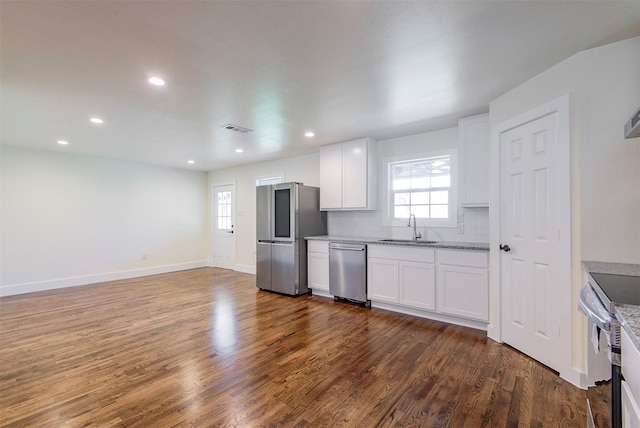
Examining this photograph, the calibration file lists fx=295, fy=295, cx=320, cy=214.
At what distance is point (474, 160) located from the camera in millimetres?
3389

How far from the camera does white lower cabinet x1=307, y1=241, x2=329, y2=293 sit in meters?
4.56

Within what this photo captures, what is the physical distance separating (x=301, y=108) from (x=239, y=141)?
1.72m

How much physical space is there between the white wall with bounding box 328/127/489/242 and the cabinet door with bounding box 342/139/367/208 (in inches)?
12.5

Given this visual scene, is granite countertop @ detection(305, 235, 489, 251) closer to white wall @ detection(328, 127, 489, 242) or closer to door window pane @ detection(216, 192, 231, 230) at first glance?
white wall @ detection(328, 127, 489, 242)

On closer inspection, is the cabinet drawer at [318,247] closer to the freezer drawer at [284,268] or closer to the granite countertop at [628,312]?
the freezer drawer at [284,268]

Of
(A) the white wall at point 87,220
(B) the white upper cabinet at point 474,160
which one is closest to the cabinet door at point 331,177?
(B) the white upper cabinet at point 474,160

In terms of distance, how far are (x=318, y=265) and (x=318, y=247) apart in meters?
0.28

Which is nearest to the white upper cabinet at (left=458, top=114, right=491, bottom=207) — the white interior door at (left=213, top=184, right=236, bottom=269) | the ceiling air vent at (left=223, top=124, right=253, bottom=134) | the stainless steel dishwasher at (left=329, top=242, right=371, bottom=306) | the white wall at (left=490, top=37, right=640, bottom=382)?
the white wall at (left=490, top=37, right=640, bottom=382)

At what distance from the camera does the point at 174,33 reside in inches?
74.3

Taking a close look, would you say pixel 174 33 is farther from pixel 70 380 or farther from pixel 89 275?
pixel 89 275

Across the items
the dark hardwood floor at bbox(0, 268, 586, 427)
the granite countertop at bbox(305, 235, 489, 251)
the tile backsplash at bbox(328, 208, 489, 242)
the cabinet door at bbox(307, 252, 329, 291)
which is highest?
the tile backsplash at bbox(328, 208, 489, 242)

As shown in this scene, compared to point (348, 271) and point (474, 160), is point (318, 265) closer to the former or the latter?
point (348, 271)

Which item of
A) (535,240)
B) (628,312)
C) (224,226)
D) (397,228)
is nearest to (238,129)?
(397,228)

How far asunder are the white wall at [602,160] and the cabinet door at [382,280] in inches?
73.0
